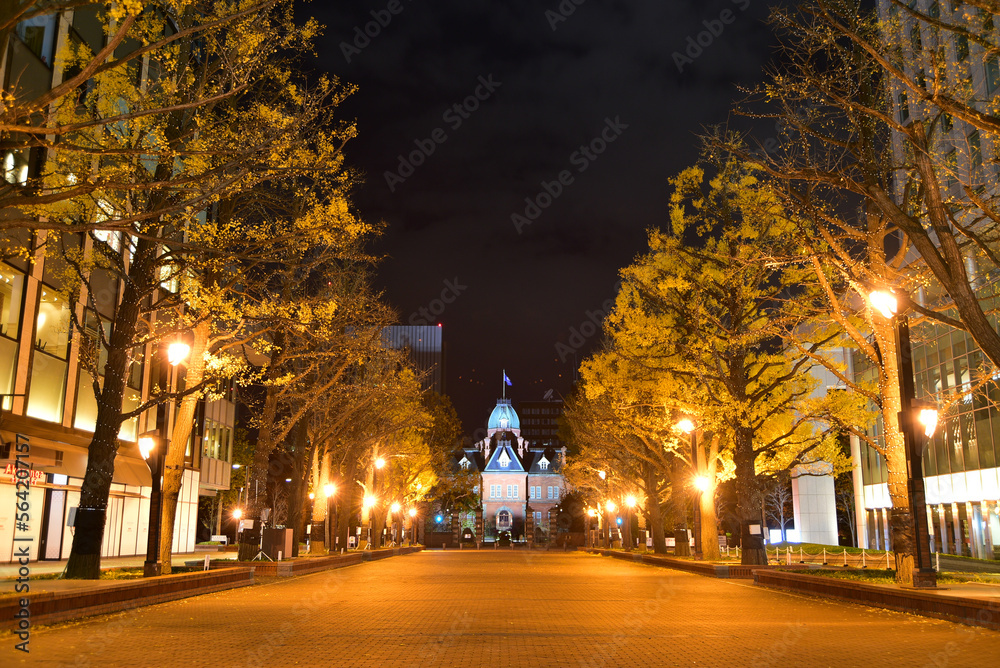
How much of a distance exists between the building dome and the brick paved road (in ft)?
396

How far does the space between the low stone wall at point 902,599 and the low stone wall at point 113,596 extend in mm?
12595

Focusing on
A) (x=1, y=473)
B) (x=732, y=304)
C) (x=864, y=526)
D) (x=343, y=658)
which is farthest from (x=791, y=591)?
(x=864, y=526)

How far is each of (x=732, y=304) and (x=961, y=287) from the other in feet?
44.1

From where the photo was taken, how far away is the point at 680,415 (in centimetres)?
2769

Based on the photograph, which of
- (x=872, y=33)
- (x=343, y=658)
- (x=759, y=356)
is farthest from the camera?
(x=759, y=356)

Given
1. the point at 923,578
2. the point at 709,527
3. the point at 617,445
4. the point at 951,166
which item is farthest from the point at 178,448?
the point at 617,445

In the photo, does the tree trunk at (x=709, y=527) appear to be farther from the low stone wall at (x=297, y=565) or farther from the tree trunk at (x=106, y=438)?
the tree trunk at (x=106, y=438)

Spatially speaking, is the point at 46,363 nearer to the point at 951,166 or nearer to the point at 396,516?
the point at 951,166

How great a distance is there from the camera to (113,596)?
1271 cm

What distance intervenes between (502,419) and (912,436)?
125 m

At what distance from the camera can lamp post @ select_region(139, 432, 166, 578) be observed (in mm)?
15758

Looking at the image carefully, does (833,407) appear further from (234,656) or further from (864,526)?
(864,526)

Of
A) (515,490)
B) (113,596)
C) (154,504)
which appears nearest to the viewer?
(113,596)

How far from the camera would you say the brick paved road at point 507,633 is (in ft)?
27.7
